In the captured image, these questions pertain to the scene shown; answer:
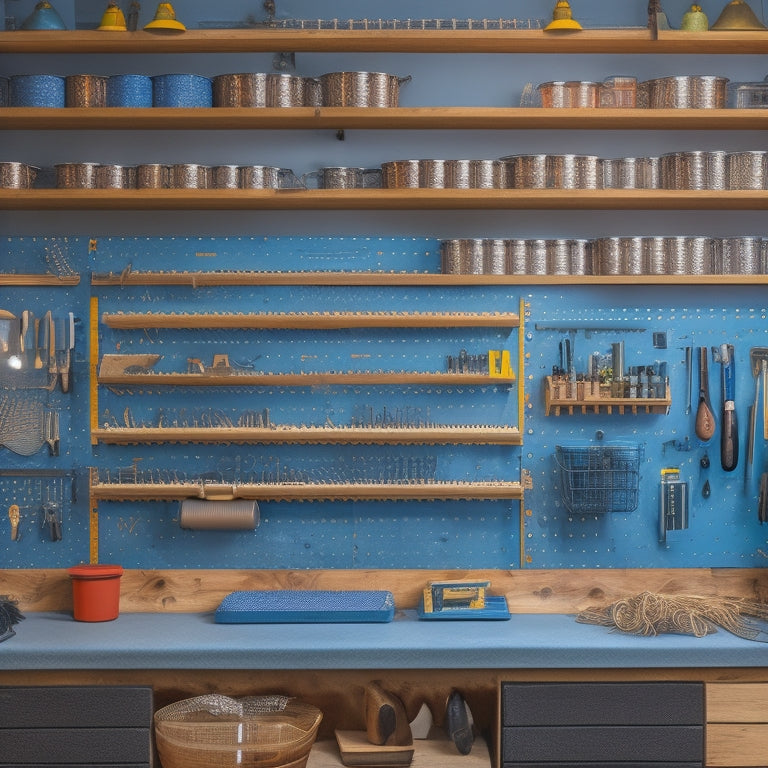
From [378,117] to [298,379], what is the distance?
1.18 metres

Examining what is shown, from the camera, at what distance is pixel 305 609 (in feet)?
15.6

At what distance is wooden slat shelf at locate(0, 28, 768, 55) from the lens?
15.9 ft

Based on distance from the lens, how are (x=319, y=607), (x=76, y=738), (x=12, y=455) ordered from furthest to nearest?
(x=12, y=455) → (x=319, y=607) → (x=76, y=738)

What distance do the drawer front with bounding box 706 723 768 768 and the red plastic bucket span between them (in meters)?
2.48

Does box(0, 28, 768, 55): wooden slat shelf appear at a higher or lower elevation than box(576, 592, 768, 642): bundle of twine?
higher

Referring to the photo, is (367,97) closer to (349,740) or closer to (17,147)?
(17,147)

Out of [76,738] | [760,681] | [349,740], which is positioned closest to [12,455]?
[76,738]

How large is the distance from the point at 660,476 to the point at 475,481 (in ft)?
2.74

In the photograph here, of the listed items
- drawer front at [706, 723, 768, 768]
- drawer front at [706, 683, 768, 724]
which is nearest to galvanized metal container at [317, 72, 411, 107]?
drawer front at [706, 683, 768, 724]

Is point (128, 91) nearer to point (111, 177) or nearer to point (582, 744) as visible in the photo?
point (111, 177)

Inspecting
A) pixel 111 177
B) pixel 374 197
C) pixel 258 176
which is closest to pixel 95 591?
pixel 111 177

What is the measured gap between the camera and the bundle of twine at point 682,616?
4570 mm

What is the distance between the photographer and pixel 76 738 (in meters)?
4.32

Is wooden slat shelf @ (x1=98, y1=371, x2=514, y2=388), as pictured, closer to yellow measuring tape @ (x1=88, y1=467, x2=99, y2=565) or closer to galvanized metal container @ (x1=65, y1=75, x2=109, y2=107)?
yellow measuring tape @ (x1=88, y1=467, x2=99, y2=565)
